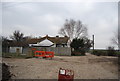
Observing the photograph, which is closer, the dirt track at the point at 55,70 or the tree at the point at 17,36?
the dirt track at the point at 55,70

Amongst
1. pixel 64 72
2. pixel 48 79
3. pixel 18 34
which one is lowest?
pixel 48 79

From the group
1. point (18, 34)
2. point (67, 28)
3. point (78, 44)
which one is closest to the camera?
point (78, 44)

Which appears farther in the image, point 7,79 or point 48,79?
point 48,79

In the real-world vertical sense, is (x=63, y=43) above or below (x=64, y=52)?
above

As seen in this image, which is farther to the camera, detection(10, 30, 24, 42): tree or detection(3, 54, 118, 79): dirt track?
detection(10, 30, 24, 42): tree

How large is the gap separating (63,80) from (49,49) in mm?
22664

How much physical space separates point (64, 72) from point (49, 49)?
22.7 meters

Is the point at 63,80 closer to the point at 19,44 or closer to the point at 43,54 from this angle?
the point at 43,54

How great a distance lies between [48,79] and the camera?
232 inches

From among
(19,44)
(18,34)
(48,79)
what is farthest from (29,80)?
(18,34)

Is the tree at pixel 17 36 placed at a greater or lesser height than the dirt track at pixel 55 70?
greater

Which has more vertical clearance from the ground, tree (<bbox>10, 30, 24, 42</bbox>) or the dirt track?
tree (<bbox>10, 30, 24, 42</bbox>)

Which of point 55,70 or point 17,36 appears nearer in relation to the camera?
point 55,70

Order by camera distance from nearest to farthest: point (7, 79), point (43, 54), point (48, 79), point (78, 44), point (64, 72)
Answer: point (64, 72) → point (7, 79) → point (48, 79) → point (43, 54) → point (78, 44)
